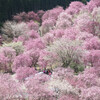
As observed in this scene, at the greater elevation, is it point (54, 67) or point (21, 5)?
point (21, 5)

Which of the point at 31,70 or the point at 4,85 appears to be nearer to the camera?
the point at 4,85

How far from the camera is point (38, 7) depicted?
7538 centimetres

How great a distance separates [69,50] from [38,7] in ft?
188

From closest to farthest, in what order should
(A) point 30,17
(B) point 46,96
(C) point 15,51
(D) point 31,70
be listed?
1. (B) point 46,96
2. (D) point 31,70
3. (C) point 15,51
4. (A) point 30,17

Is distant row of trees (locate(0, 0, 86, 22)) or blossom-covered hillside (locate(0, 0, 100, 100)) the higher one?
Answer: distant row of trees (locate(0, 0, 86, 22))

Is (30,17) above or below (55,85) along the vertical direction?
above

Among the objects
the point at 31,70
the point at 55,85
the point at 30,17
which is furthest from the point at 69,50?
the point at 30,17

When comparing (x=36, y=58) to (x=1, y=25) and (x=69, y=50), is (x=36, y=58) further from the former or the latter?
(x=1, y=25)

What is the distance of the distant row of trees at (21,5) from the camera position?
193ft

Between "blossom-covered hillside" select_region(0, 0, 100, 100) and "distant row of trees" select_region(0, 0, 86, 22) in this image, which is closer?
"blossom-covered hillside" select_region(0, 0, 100, 100)

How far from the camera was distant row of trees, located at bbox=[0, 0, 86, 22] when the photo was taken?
193 ft

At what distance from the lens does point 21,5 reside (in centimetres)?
6681

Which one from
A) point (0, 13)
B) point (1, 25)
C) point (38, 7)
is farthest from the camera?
point (38, 7)

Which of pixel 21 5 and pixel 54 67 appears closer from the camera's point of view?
pixel 54 67
